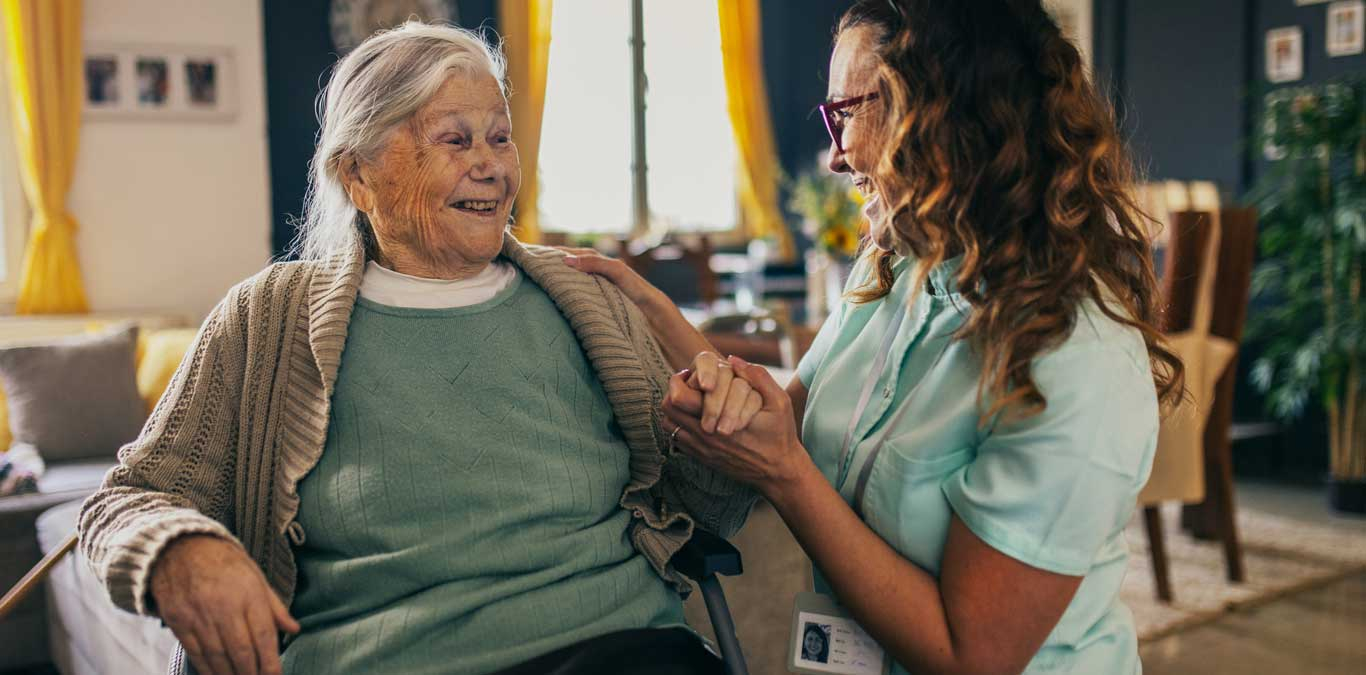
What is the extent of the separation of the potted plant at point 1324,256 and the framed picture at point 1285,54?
42 cm

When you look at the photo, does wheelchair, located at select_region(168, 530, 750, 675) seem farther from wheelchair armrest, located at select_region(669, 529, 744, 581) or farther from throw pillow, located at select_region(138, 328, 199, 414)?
throw pillow, located at select_region(138, 328, 199, 414)

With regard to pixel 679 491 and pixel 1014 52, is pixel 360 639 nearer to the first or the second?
pixel 679 491

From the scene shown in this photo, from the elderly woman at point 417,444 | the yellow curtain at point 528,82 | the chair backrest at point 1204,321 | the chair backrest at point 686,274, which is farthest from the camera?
the yellow curtain at point 528,82

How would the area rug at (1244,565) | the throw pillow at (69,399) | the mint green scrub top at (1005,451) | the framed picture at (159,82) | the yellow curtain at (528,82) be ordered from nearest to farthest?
1. the mint green scrub top at (1005,451)
2. the area rug at (1244,565)
3. the throw pillow at (69,399)
4. the framed picture at (159,82)
5. the yellow curtain at (528,82)

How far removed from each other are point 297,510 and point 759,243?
6.75 metres

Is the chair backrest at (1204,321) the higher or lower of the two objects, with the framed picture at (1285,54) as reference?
lower

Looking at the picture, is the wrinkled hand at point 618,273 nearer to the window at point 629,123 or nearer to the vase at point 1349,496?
the vase at point 1349,496

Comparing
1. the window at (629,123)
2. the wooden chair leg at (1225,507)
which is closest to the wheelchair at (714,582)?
the wooden chair leg at (1225,507)

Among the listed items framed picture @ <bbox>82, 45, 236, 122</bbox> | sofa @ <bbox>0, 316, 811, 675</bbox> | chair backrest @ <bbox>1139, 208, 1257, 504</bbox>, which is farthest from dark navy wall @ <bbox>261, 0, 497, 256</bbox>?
chair backrest @ <bbox>1139, 208, 1257, 504</bbox>

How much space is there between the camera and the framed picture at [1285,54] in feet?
17.2

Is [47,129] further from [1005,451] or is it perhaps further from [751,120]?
[1005,451]

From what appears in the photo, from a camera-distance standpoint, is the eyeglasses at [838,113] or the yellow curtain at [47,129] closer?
the eyeglasses at [838,113]

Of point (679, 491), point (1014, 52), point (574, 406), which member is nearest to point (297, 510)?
point (574, 406)

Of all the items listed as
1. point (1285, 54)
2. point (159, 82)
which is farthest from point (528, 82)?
point (1285, 54)
